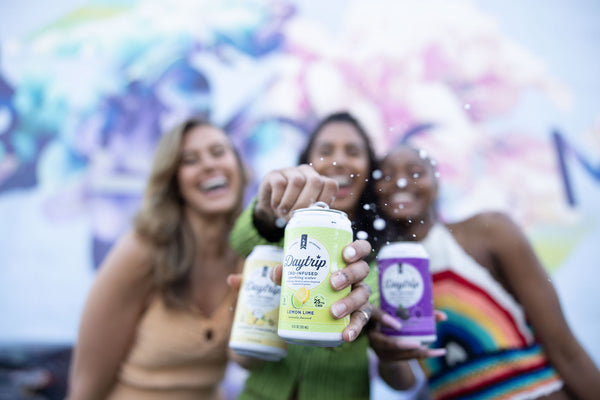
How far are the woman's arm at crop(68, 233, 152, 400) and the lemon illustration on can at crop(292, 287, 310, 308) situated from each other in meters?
0.86

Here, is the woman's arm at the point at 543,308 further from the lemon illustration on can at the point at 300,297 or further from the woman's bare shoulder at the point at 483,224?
the lemon illustration on can at the point at 300,297

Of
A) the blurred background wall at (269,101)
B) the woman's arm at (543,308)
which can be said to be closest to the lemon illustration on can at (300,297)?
the woman's arm at (543,308)

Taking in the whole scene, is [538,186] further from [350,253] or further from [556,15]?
[350,253]

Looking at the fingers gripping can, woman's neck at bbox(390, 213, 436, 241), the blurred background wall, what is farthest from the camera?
the blurred background wall

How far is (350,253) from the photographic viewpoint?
1.79 ft

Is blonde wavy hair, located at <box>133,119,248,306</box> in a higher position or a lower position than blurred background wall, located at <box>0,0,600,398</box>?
lower

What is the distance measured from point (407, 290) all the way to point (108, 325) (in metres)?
0.93

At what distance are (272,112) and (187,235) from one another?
0.88 meters

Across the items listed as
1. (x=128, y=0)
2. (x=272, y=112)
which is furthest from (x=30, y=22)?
(x=272, y=112)

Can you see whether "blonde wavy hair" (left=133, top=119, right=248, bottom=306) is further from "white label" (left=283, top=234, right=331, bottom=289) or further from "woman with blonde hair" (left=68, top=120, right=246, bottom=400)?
"white label" (left=283, top=234, right=331, bottom=289)

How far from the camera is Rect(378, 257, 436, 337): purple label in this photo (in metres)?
0.71

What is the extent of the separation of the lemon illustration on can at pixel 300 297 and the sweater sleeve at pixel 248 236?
0.18 m

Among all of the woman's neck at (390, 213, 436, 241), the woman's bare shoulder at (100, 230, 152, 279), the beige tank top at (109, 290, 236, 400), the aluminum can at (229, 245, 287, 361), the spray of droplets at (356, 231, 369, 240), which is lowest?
the beige tank top at (109, 290, 236, 400)

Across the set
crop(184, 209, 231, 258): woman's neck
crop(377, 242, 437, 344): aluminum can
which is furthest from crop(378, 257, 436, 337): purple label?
crop(184, 209, 231, 258): woman's neck
